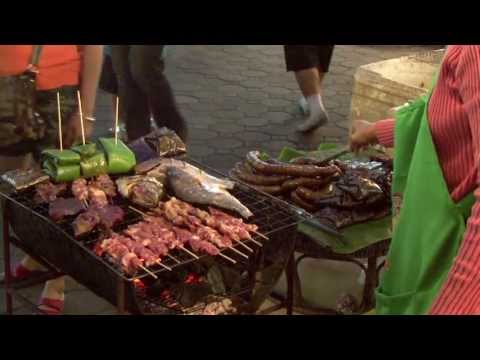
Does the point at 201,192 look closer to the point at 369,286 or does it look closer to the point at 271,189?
the point at 271,189

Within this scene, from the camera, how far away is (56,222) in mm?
2891

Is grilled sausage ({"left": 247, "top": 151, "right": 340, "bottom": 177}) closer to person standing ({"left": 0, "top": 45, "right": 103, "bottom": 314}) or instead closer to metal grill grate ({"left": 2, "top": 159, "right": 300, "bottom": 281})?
metal grill grate ({"left": 2, "top": 159, "right": 300, "bottom": 281})

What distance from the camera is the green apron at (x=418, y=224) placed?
210 centimetres

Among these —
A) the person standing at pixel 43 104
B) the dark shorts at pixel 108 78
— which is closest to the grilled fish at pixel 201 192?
the person standing at pixel 43 104

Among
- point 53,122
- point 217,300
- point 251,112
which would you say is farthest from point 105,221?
point 251,112

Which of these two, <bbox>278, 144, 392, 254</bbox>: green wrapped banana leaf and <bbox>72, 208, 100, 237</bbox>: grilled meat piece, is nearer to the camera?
<bbox>72, 208, 100, 237</bbox>: grilled meat piece

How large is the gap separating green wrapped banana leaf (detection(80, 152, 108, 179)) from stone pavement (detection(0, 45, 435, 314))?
8.48ft

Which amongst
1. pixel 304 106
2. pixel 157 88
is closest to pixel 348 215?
pixel 157 88

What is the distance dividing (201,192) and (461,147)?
1.32m

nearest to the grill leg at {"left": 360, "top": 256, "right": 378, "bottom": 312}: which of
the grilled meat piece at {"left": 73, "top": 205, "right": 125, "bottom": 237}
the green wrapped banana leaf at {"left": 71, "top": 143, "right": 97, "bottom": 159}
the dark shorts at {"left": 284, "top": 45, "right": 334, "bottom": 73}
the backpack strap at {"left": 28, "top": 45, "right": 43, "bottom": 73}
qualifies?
the grilled meat piece at {"left": 73, "top": 205, "right": 125, "bottom": 237}

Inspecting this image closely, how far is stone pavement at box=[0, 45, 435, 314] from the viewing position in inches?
264

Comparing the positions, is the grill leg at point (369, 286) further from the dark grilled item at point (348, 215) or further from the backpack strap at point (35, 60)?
the backpack strap at point (35, 60)

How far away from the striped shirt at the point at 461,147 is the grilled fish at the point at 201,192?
3.57ft
